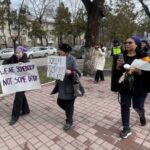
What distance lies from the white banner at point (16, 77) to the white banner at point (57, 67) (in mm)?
637

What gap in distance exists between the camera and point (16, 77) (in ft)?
17.0

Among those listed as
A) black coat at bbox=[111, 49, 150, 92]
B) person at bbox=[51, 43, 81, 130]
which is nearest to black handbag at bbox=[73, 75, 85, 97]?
person at bbox=[51, 43, 81, 130]

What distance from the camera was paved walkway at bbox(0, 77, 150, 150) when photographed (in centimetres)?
405

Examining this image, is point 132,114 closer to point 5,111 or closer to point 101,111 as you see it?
point 101,111

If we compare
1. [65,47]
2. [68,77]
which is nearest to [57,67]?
[68,77]

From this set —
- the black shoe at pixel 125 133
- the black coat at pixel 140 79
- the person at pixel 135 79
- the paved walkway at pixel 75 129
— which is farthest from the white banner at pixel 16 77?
the black shoe at pixel 125 133

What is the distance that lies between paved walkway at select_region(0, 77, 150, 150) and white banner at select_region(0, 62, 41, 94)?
0.74m

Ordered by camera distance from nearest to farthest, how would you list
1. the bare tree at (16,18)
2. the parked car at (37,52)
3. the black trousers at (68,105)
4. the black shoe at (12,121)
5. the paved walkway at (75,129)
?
the paved walkway at (75,129), the black trousers at (68,105), the black shoe at (12,121), the parked car at (37,52), the bare tree at (16,18)

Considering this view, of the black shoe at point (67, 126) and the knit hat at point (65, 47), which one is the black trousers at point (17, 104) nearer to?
the black shoe at point (67, 126)

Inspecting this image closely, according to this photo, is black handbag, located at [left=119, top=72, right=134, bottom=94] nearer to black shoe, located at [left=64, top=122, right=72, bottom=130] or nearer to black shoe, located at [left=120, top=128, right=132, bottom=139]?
black shoe, located at [left=120, top=128, right=132, bottom=139]

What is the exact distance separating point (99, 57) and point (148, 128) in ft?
17.3

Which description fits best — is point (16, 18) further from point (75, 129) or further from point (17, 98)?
point (75, 129)

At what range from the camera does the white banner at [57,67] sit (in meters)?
4.40

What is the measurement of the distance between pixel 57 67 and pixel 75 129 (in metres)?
1.26
